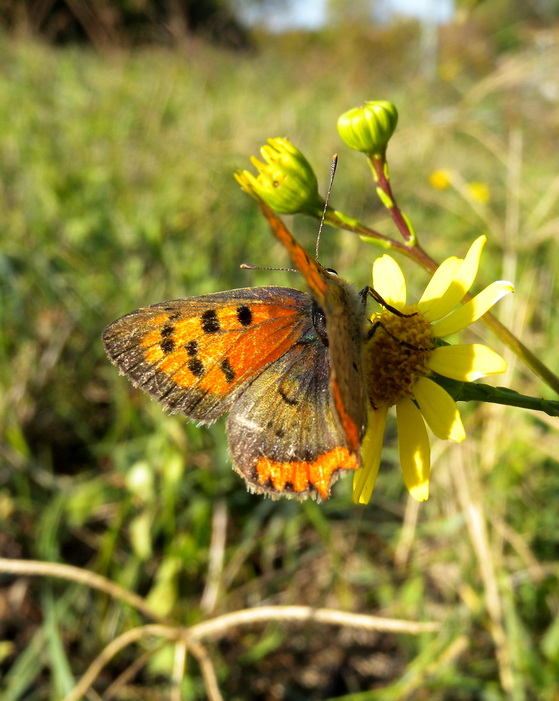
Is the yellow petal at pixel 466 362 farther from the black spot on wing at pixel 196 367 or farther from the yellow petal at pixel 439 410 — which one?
the black spot on wing at pixel 196 367

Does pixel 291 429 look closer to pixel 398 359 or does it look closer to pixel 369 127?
pixel 398 359

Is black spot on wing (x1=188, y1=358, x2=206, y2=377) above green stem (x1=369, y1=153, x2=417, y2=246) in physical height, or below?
below

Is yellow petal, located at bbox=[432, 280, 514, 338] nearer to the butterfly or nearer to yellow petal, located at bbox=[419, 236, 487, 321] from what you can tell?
yellow petal, located at bbox=[419, 236, 487, 321]

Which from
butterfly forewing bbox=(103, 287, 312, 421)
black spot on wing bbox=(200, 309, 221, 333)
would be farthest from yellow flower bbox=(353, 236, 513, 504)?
black spot on wing bbox=(200, 309, 221, 333)

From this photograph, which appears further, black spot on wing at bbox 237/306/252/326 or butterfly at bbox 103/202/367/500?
black spot on wing at bbox 237/306/252/326

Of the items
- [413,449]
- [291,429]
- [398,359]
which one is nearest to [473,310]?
[398,359]

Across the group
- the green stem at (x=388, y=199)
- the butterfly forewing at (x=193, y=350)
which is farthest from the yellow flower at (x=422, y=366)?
the butterfly forewing at (x=193, y=350)

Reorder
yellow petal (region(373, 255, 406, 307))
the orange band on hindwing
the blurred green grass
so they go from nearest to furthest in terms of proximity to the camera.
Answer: the orange band on hindwing < yellow petal (region(373, 255, 406, 307)) < the blurred green grass

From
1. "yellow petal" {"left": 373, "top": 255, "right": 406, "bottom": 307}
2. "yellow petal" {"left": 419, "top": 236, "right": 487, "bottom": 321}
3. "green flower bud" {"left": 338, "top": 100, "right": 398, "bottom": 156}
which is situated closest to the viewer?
"yellow petal" {"left": 419, "top": 236, "right": 487, "bottom": 321}

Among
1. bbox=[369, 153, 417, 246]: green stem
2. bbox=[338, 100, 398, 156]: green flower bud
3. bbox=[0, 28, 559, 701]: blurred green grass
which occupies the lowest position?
bbox=[0, 28, 559, 701]: blurred green grass
